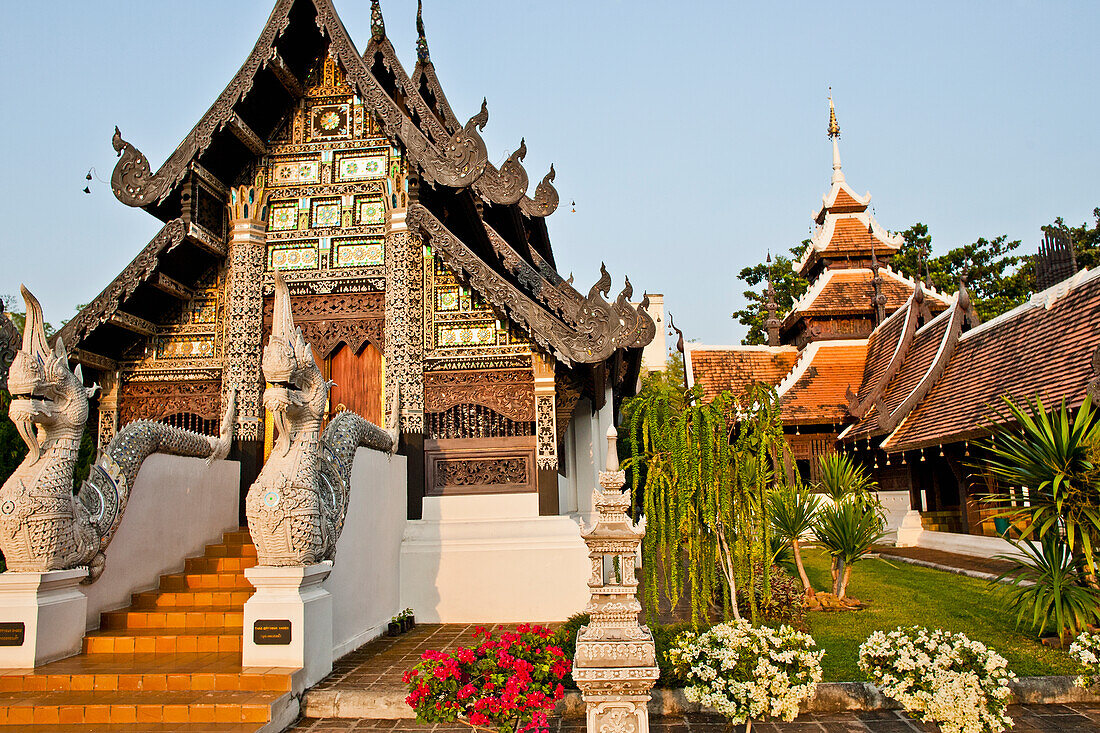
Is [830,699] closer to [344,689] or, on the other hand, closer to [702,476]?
[702,476]

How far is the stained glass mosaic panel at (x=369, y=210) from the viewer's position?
819 cm

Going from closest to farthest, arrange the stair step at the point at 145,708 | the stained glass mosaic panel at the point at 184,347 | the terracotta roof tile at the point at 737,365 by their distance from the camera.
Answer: the stair step at the point at 145,708 → the stained glass mosaic panel at the point at 184,347 → the terracotta roof tile at the point at 737,365

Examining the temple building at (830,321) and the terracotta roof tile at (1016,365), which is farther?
the temple building at (830,321)

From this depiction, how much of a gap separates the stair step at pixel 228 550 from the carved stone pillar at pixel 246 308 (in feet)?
4.28

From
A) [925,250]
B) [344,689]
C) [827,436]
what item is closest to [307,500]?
[344,689]

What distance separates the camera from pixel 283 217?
325 inches

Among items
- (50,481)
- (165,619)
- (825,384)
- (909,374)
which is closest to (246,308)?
(50,481)

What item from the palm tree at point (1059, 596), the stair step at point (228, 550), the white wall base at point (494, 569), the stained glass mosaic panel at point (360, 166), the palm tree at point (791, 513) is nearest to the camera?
the palm tree at point (1059, 596)

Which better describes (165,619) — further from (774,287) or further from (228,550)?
(774,287)

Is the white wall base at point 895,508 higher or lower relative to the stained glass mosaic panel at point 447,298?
lower

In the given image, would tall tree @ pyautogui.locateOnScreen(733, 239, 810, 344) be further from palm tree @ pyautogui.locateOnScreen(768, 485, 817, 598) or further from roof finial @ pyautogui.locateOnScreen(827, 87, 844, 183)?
palm tree @ pyautogui.locateOnScreen(768, 485, 817, 598)

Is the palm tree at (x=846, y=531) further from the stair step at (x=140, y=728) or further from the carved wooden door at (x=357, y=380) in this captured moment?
the stair step at (x=140, y=728)

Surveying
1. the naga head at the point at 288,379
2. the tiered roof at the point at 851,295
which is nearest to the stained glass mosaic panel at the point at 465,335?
the naga head at the point at 288,379

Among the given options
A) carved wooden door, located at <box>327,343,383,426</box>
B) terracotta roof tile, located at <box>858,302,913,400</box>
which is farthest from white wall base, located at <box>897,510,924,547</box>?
carved wooden door, located at <box>327,343,383,426</box>
